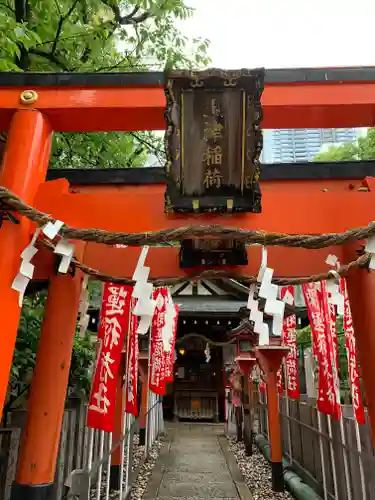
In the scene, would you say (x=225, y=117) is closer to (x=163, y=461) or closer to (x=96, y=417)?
(x=96, y=417)

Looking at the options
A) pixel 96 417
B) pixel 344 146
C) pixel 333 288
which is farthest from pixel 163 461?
pixel 344 146

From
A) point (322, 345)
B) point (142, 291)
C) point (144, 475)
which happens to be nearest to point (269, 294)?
point (142, 291)

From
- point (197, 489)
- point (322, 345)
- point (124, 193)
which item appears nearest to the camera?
point (124, 193)

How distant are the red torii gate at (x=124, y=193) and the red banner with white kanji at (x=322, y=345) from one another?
116cm

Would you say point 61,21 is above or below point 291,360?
above

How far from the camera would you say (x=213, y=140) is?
122 inches

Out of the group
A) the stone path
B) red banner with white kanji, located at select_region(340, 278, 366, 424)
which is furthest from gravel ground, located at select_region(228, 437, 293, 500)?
red banner with white kanji, located at select_region(340, 278, 366, 424)

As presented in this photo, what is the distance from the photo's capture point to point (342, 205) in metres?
3.30

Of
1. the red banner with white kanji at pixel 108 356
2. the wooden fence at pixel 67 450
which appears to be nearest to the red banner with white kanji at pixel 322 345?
the red banner with white kanji at pixel 108 356

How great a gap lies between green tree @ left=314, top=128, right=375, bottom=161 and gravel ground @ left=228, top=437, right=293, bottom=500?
9498 mm

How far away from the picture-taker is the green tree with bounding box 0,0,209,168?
651 centimetres

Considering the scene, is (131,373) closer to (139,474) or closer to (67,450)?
(67,450)

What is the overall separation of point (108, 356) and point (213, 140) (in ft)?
9.61

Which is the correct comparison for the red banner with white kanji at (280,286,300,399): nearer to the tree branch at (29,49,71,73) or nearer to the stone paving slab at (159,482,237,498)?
the stone paving slab at (159,482,237,498)
